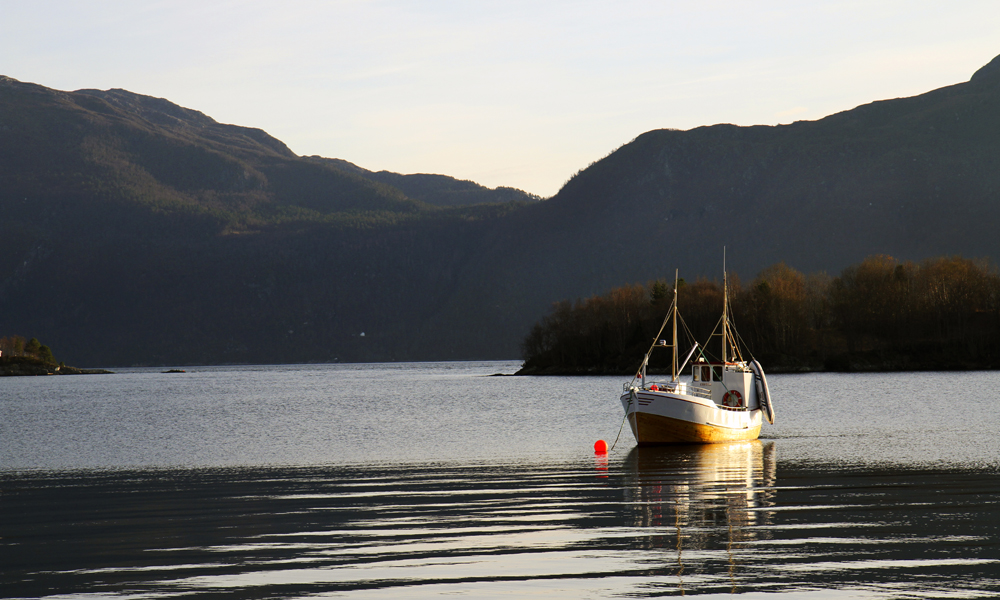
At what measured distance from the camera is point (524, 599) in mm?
12883

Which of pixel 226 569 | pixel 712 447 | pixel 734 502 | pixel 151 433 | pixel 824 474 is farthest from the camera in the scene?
pixel 151 433

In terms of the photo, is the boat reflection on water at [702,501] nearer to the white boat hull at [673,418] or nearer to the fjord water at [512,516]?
the fjord water at [512,516]

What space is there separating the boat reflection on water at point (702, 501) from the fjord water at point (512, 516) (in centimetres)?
10

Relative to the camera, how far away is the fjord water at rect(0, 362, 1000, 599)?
46.3 ft

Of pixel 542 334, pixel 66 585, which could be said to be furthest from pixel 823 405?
pixel 542 334

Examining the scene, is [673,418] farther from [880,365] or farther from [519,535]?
[880,365]

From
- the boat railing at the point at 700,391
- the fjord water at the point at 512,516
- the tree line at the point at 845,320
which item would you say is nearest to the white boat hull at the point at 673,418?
the fjord water at the point at 512,516

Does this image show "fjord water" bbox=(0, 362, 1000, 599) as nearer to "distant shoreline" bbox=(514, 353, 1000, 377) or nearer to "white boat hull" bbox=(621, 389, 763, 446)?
"white boat hull" bbox=(621, 389, 763, 446)

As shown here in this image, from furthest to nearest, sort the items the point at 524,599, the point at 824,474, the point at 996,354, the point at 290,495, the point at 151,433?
1. the point at 996,354
2. the point at 151,433
3. the point at 824,474
4. the point at 290,495
5. the point at 524,599

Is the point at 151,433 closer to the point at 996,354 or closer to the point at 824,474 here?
the point at 824,474

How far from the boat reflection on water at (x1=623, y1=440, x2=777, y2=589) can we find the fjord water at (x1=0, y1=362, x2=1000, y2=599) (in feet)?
0.31

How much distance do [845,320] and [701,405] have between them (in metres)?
137

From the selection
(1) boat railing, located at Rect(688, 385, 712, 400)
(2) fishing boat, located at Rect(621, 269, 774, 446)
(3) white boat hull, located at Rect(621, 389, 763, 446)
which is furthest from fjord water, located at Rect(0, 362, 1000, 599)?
(1) boat railing, located at Rect(688, 385, 712, 400)

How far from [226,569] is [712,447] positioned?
28.8 meters
